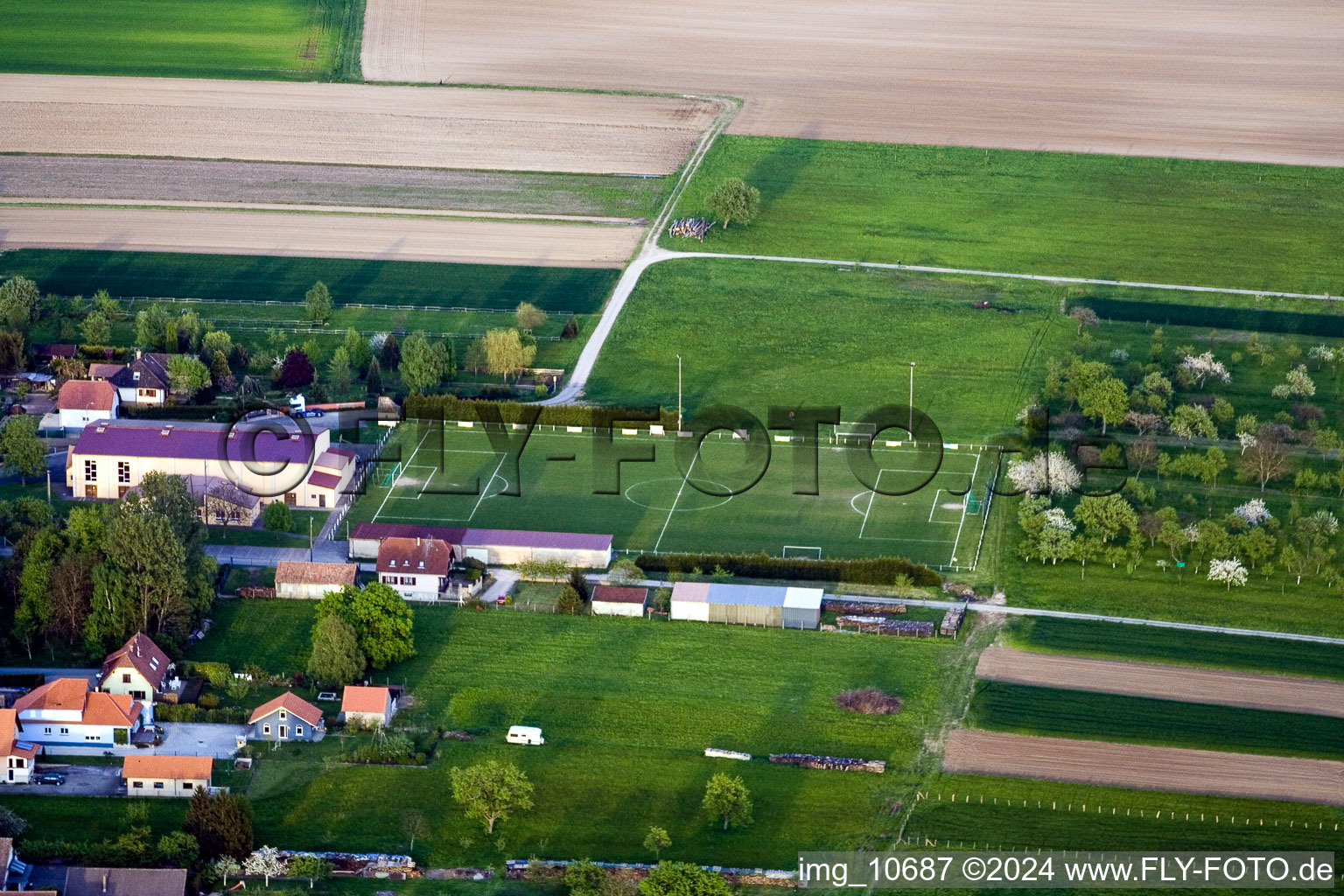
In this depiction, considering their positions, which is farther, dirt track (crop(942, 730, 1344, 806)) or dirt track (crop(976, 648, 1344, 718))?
dirt track (crop(976, 648, 1344, 718))

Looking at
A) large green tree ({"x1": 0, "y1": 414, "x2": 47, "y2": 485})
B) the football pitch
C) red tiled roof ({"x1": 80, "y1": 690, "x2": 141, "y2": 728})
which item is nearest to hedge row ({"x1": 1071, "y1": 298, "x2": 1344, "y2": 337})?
the football pitch

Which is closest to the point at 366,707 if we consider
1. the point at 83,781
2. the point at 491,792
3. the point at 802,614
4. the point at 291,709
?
the point at 291,709

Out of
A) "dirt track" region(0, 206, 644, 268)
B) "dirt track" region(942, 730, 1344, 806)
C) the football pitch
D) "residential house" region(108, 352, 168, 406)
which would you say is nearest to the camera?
"dirt track" region(942, 730, 1344, 806)

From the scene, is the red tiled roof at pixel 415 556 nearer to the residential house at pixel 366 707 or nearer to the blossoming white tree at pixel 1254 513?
the residential house at pixel 366 707

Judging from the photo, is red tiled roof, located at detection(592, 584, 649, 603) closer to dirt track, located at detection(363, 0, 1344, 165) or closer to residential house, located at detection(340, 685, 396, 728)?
residential house, located at detection(340, 685, 396, 728)

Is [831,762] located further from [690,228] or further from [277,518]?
[690,228]

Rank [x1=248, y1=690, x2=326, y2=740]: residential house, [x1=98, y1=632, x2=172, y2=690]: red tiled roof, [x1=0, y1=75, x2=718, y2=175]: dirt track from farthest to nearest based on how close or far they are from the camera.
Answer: [x1=0, y1=75, x2=718, y2=175]: dirt track < [x1=98, y1=632, x2=172, y2=690]: red tiled roof < [x1=248, y1=690, x2=326, y2=740]: residential house

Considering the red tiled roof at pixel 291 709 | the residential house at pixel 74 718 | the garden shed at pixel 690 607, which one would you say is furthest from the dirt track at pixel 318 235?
the residential house at pixel 74 718

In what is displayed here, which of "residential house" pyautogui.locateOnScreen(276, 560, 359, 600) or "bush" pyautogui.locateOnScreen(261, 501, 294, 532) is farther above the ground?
"bush" pyautogui.locateOnScreen(261, 501, 294, 532)
